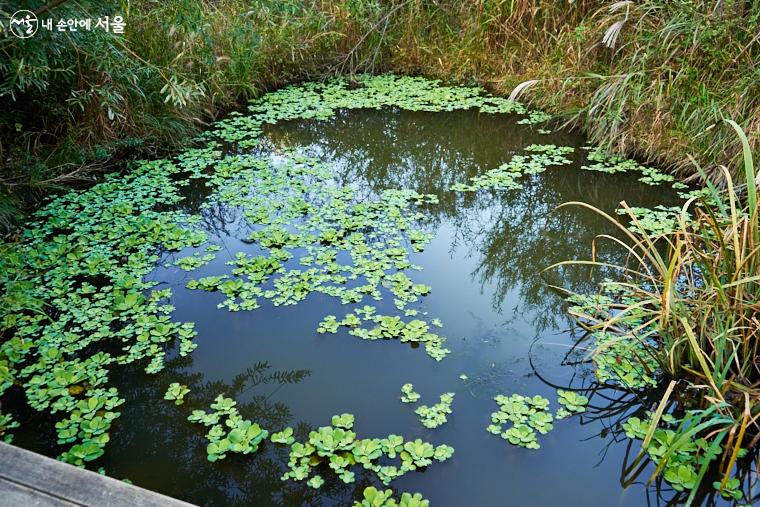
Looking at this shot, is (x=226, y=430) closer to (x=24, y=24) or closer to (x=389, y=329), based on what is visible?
(x=389, y=329)

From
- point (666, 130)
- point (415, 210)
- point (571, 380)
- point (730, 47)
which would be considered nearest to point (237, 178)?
point (415, 210)

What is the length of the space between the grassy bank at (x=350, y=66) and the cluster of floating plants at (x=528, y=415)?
7.48 ft

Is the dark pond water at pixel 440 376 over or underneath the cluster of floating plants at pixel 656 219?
underneath

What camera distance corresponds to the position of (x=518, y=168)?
14.1ft

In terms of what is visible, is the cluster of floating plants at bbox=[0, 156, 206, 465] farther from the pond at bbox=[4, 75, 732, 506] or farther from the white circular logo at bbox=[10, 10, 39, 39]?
the white circular logo at bbox=[10, 10, 39, 39]

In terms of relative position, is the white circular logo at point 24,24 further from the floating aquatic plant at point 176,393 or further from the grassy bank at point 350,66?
the floating aquatic plant at point 176,393

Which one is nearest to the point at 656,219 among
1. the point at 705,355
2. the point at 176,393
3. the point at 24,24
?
the point at 705,355

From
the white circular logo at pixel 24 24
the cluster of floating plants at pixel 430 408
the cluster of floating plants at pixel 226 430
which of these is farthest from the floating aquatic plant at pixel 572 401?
the white circular logo at pixel 24 24

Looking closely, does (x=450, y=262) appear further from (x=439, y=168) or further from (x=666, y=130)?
(x=666, y=130)

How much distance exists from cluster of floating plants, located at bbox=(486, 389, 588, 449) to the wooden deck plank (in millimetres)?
1158

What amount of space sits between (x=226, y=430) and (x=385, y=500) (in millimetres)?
678

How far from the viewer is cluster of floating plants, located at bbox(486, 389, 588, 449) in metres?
2.12

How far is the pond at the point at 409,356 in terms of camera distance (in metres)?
1.99

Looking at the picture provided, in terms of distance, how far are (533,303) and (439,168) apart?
5.69 feet
